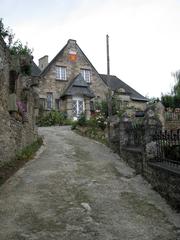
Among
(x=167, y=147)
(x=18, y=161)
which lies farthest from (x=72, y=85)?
(x=167, y=147)

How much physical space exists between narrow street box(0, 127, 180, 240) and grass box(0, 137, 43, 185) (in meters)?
0.21

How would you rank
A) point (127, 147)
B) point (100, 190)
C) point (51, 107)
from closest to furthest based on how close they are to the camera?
point (100, 190)
point (127, 147)
point (51, 107)

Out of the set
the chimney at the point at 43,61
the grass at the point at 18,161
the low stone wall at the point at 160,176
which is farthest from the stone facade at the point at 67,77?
the low stone wall at the point at 160,176

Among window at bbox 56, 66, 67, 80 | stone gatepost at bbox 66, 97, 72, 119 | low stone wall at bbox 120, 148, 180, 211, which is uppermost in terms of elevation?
window at bbox 56, 66, 67, 80

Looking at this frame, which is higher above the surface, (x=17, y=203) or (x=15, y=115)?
(x=15, y=115)

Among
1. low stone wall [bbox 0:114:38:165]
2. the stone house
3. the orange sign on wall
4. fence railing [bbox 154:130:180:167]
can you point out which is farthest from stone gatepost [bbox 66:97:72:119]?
fence railing [bbox 154:130:180:167]

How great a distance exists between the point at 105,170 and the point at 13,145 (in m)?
3.27

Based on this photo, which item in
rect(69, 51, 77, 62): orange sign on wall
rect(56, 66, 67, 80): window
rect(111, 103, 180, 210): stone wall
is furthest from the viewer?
rect(69, 51, 77, 62): orange sign on wall

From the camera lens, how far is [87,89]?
33.6 m

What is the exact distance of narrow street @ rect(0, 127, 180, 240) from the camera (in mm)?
6484

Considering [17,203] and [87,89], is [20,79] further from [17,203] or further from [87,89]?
[87,89]

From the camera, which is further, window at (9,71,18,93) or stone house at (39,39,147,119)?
stone house at (39,39,147,119)

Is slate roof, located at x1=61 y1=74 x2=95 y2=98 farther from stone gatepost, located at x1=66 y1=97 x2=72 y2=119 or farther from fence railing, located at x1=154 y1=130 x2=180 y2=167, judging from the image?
fence railing, located at x1=154 y1=130 x2=180 y2=167

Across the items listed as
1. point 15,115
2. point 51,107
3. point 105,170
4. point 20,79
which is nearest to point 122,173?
point 105,170
